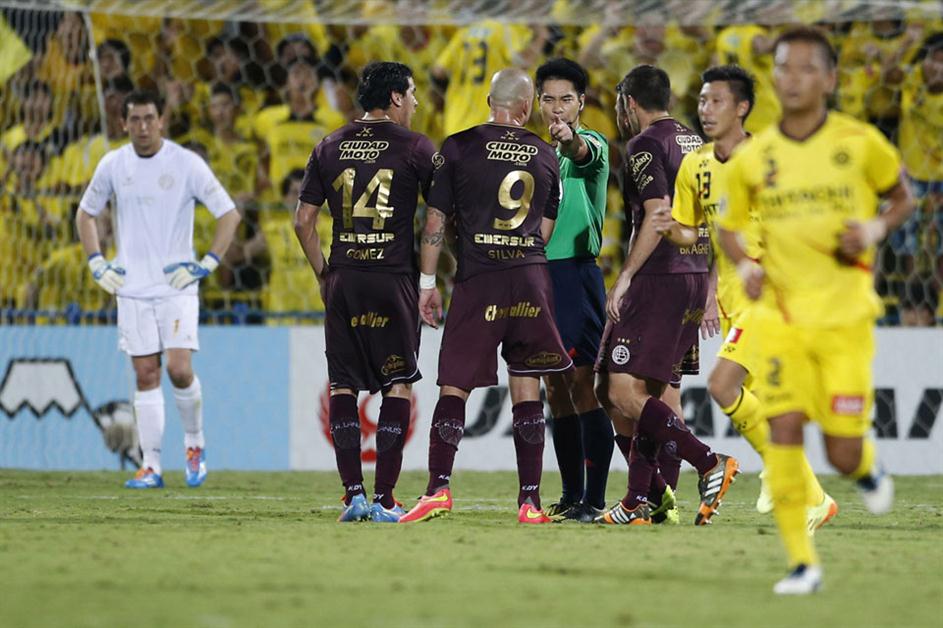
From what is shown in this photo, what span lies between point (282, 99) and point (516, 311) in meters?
6.29

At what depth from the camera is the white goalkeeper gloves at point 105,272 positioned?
32.6 feet

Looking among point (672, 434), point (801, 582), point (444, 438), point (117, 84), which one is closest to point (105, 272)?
point (117, 84)

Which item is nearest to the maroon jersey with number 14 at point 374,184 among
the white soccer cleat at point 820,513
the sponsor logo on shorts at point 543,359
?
the sponsor logo on shorts at point 543,359

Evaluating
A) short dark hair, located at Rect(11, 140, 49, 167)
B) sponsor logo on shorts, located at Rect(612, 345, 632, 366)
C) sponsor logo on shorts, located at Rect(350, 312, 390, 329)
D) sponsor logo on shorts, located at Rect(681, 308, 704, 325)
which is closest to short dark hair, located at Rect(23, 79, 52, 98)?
short dark hair, located at Rect(11, 140, 49, 167)

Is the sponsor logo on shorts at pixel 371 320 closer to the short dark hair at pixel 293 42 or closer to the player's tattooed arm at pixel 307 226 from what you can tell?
the player's tattooed arm at pixel 307 226

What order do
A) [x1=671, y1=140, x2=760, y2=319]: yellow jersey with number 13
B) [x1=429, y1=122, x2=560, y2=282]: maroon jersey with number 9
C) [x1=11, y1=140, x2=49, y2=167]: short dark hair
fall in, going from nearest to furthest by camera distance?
[x1=671, y1=140, x2=760, y2=319]: yellow jersey with number 13 → [x1=429, y1=122, x2=560, y2=282]: maroon jersey with number 9 → [x1=11, y1=140, x2=49, y2=167]: short dark hair

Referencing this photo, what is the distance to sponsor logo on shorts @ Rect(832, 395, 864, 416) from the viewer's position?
16.3ft

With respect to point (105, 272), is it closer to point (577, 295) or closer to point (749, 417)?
point (577, 295)

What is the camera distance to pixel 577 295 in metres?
7.86

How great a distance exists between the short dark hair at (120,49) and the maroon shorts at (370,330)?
6.07m

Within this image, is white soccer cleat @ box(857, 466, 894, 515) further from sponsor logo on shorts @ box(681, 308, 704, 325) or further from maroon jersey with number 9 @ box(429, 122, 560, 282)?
maroon jersey with number 9 @ box(429, 122, 560, 282)

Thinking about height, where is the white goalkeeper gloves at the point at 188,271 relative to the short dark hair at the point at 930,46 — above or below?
below

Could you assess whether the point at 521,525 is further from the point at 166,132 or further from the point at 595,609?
the point at 166,132

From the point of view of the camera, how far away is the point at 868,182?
16.6ft
